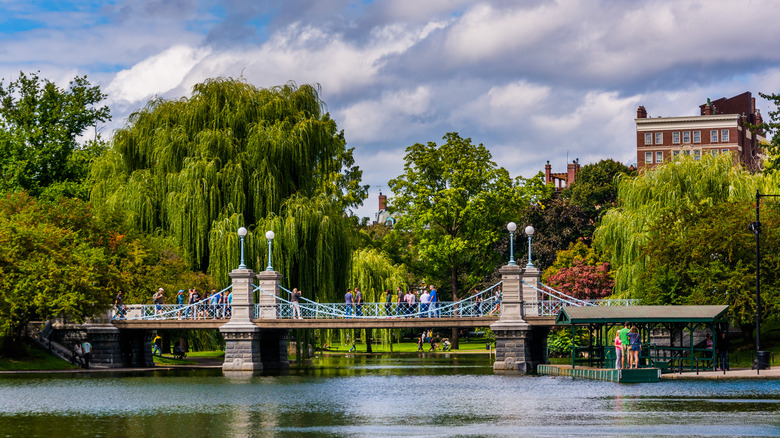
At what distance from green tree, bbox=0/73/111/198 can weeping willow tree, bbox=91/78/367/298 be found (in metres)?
11.5

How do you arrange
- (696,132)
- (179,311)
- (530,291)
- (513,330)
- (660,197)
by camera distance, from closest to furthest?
(513,330) → (179,311) → (530,291) → (660,197) → (696,132)

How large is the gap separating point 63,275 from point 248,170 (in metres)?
10.1

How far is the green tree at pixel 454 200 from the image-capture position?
74688 millimetres

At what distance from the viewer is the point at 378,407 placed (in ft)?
96.2

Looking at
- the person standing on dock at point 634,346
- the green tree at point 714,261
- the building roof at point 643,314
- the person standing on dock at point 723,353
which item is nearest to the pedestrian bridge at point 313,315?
the green tree at point 714,261

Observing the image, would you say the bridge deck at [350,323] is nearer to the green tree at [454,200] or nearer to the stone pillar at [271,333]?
the stone pillar at [271,333]

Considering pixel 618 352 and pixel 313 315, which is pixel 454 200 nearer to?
pixel 313 315

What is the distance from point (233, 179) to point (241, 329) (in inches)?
307

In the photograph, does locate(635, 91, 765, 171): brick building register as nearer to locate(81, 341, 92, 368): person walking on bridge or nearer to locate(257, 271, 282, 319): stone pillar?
locate(257, 271, 282, 319): stone pillar

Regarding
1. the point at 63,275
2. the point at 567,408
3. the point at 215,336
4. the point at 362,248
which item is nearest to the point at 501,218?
the point at 362,248


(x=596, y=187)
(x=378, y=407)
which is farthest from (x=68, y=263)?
(x=596, y=187)

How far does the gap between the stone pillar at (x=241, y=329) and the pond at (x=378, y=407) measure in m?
4.32

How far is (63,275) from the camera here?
46.3 meters

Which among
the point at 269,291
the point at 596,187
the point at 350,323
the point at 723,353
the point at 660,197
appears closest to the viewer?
the point at 723,353
